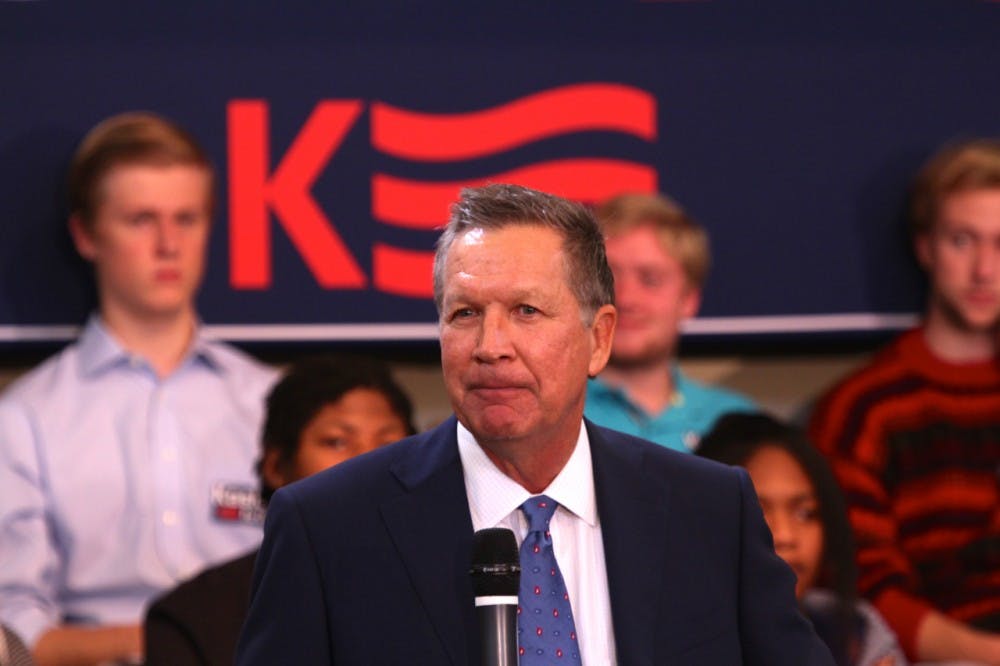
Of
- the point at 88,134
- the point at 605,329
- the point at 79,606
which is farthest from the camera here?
the point at 88,134

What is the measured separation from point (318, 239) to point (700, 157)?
1019 mm

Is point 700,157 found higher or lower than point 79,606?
higher

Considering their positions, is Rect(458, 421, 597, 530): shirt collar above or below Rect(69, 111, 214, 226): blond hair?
below

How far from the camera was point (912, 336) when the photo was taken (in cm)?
418

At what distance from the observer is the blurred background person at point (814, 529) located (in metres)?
3.22

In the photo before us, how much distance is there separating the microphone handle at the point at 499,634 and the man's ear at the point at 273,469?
1.65 metres

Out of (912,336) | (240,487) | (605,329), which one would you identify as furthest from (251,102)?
(605,329)

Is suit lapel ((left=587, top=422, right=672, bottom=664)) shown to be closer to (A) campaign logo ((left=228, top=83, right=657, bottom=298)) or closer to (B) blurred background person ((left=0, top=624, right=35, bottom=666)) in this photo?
(B) blurred background person ((left=0, top=624, right=35, bottom=666))

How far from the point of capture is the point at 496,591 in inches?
63.7

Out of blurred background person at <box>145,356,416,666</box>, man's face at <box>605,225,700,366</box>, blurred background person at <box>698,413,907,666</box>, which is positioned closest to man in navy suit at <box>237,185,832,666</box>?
blurred background person at <box>145,356,416,666</box>

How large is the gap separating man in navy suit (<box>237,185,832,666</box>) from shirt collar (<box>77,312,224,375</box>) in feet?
7.12

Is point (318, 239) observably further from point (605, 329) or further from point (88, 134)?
point (605, 329)

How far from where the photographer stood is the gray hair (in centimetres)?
181

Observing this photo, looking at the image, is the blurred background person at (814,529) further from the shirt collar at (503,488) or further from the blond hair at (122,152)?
the blond hair at (122,152)
